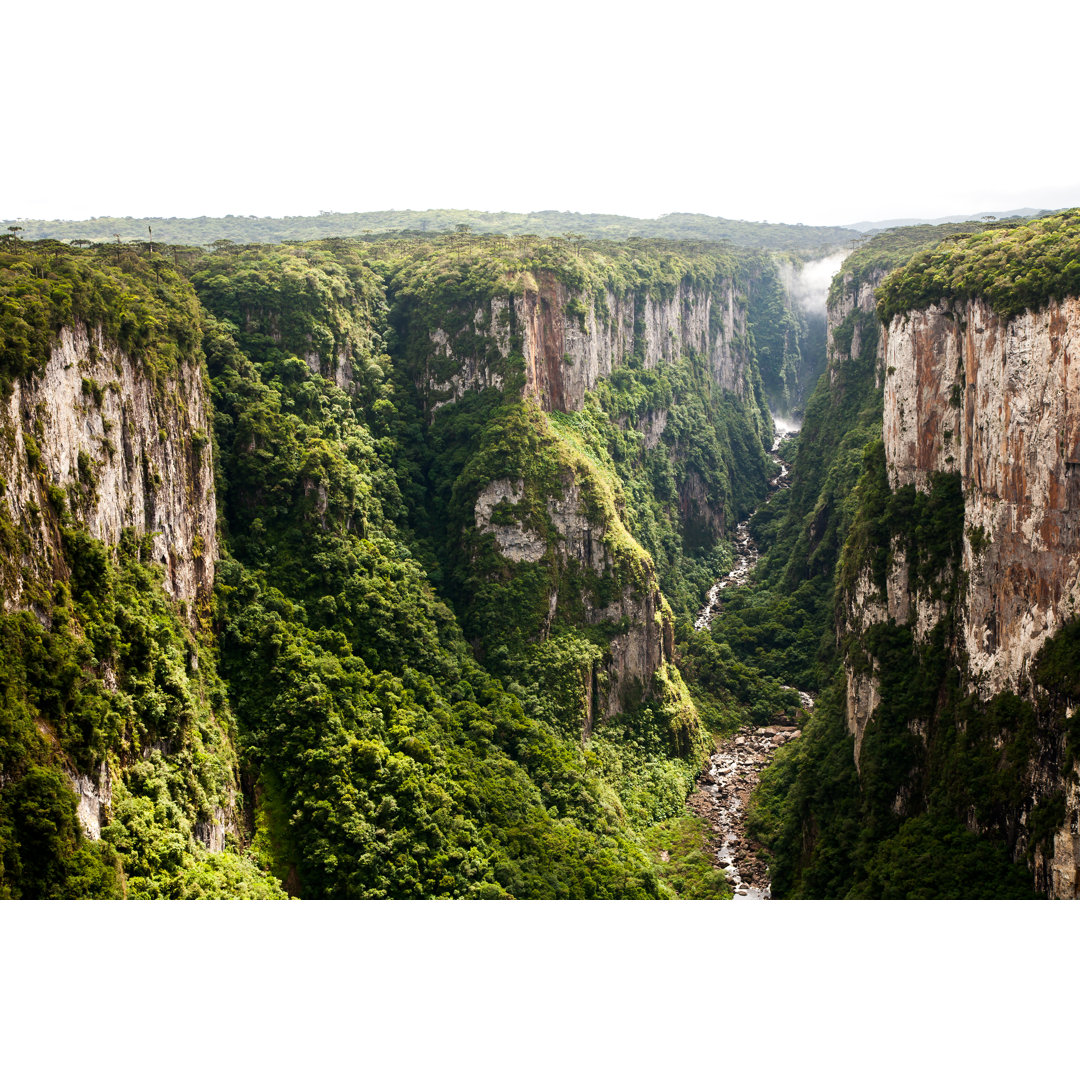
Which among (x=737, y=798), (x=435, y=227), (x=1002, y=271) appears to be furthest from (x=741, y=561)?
(x=435, y=227)

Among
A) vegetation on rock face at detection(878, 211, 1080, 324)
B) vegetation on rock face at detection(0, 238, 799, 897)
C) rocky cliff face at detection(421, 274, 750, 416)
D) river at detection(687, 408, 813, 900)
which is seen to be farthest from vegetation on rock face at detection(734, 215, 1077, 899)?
rocky cliff face at detection(421, 274, 750, 416)

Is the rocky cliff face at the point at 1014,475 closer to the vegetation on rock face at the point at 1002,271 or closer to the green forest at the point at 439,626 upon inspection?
the vegetation on rock face at the point at 1002,271

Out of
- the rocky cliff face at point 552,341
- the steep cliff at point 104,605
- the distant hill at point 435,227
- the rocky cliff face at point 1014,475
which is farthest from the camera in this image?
the distant hill at point 435,227

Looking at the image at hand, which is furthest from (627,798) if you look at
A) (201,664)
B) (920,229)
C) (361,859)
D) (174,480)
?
(920,229)

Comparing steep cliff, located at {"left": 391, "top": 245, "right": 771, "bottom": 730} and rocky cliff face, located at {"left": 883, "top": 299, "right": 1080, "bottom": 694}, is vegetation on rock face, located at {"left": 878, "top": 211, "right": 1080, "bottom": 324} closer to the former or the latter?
rocky cliff face, located at {"left": 883, "top": 299, "right": 1080, "bottom": 694}

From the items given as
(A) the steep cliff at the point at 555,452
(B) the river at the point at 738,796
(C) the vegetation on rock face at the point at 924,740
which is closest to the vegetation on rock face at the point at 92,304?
(A) the steep cliff at the point at 555,452

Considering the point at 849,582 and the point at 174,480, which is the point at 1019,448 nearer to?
the point at 849,582
